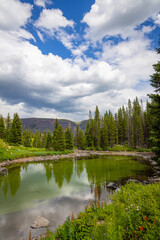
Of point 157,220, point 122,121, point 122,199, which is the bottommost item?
point 122,199

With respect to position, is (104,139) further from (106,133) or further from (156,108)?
(156,108)

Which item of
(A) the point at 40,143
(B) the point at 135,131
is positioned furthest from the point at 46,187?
(A) the point at 40,143

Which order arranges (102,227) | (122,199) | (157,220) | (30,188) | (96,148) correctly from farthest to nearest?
(96,148), (30,188), (122,199), (102,227), (157,220)

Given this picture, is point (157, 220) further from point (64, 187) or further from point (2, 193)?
point (2, 193)

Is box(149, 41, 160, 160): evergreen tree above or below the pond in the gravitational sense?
above

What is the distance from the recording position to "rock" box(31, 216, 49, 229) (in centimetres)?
875

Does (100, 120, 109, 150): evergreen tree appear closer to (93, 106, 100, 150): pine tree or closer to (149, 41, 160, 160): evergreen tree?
(93, 106, 100, 150): pine tree

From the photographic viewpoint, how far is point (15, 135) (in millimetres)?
53844

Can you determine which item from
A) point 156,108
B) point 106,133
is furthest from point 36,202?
point 106,133

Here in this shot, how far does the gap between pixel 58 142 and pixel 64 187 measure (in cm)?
3382

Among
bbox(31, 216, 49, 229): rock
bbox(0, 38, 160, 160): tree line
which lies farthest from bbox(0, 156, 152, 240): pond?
bbox(0, 38, 160, 160): tree line

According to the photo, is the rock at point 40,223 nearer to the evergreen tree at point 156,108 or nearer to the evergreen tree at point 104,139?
the evergreen tree at point 156,108

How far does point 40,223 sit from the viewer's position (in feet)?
29.5

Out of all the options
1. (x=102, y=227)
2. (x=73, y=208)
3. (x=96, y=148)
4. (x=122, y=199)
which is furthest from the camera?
(x=96, y=148)
